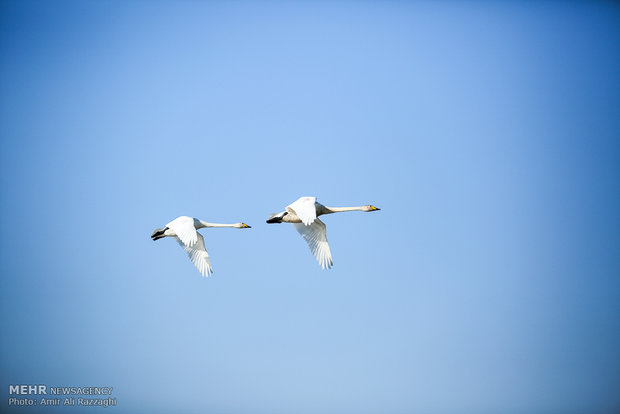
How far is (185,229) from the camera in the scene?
80.5ft

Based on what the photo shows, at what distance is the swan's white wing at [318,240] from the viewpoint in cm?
2528

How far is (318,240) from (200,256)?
3844mm

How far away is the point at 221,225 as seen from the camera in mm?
28031

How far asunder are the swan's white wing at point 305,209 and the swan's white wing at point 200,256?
326 centimetres

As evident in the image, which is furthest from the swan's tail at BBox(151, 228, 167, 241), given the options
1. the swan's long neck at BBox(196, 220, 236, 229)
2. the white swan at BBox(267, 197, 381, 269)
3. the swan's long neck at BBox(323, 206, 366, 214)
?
the swan's long neck at BBox(323, 206, 366, 214)

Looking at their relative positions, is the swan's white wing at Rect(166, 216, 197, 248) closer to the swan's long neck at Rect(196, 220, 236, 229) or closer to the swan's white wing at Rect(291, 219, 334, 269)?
the swan's long neck at Rect(196, 220, 236, 229)

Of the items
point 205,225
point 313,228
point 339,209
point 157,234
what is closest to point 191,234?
point 157,234

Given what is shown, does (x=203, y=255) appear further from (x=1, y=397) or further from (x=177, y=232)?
(x=1, y=397)

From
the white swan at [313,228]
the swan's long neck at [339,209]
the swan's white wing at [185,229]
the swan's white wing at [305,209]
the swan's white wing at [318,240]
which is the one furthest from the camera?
the swan's long neck at [339,209]

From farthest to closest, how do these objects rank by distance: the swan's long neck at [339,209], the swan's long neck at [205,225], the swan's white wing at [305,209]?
Result: the swan's long neck at [205,225] < the swan's long neck at [339,209] < the swan's white wing at [305,209]

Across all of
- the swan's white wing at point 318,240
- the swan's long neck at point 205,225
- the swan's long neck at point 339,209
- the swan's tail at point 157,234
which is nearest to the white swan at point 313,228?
the swan's white wing at point 318,240

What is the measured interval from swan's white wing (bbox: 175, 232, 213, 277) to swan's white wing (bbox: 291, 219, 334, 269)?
308 cm

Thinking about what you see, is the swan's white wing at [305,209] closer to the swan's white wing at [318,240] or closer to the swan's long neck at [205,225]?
the swan's white wing at [318,240]

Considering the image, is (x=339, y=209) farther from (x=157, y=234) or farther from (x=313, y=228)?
(x=157, y=234)
